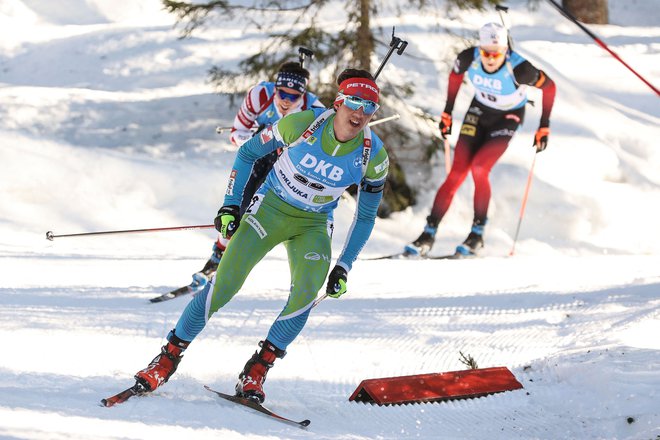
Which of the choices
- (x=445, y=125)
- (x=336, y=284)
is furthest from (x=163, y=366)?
(x=445, y=125)

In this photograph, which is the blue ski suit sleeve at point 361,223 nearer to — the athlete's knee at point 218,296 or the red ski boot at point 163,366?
the athlete's knee at point 218,296

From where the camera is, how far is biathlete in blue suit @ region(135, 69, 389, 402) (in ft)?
17.0

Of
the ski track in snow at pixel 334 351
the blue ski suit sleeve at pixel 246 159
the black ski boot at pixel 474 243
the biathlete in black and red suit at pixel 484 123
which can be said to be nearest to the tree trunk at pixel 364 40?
the biathlete in black and red suit at pixel 484 123

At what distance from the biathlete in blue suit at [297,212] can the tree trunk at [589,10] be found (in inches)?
589

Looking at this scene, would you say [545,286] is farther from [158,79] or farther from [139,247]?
[158,79]

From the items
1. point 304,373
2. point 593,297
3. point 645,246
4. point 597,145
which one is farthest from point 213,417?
point 597,145

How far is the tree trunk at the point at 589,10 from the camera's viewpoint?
19188 millimetres

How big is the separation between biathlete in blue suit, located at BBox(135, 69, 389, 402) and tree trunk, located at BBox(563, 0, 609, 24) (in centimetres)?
1497

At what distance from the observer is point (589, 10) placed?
19.2m

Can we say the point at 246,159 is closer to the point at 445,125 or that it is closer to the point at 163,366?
the point at 163,366

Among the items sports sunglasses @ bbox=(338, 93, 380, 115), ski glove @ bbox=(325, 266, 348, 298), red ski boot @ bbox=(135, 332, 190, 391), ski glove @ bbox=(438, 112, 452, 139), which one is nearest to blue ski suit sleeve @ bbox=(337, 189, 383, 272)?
ski glove @ bbox=(325, 266, 348, 298)

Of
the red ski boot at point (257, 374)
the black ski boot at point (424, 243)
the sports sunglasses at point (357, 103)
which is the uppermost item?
the sports sunglasses at point (357, 103)

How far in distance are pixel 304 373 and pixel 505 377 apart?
1.21m

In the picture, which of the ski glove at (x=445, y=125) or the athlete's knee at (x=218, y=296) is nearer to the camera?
the athlete's knee at (x=218, y=296)
